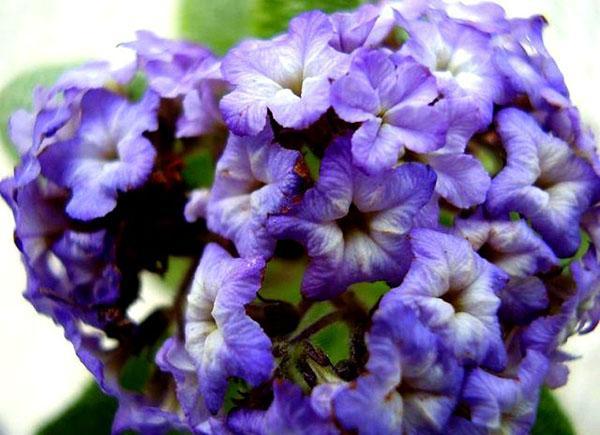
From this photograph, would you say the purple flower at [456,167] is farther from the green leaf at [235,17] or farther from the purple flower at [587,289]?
the green leaf at [235,17]

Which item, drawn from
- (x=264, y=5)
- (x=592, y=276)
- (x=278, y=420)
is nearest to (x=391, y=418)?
(x=278, y=420)

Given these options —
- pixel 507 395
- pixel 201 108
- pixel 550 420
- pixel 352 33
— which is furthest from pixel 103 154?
pixel 550 420

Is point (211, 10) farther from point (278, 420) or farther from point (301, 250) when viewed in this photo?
point (278, 420)

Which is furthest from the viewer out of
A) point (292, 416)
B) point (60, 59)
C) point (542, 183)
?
point (60, 59)

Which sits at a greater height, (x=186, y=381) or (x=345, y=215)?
(x=345, y=215)

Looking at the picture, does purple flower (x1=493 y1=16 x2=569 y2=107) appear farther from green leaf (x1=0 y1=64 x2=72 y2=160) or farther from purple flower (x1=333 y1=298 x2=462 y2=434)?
green leaf (x1=0 y1=64 x2=72 y2=160)

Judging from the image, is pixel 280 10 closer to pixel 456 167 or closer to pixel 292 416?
pixel 456 167
